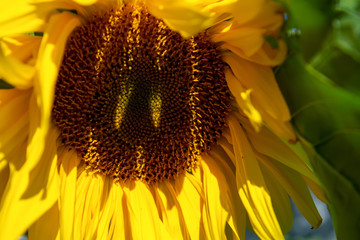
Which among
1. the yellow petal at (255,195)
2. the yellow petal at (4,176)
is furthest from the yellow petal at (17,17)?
the yellow petal at (255,195)

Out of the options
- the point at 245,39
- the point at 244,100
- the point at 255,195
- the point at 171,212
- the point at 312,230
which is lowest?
the point at 312,230

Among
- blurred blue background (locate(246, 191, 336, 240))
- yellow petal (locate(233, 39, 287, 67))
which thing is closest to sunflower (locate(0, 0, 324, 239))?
yellow petal (locate(233, 39, 287, 67))

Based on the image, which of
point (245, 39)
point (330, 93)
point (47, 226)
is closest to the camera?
point (330, 93)

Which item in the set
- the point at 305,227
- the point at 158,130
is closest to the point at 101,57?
the point at 158,130

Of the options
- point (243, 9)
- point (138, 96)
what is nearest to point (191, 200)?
point (138, 96)

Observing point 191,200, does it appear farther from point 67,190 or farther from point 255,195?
point 67,190

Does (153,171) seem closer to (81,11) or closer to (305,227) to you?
(81,11)

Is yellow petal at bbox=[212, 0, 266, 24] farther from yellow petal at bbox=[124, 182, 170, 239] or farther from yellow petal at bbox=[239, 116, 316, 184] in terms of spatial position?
yellow petal at bbox=[124, 182, 170, 239]
